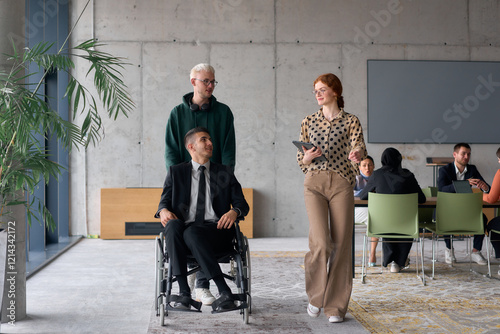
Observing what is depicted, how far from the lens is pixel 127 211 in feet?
25.3

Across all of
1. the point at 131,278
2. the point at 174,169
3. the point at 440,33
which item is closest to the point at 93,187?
the point at 131,278

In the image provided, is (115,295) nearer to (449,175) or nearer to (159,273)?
(159,273)

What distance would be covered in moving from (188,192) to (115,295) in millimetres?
1279

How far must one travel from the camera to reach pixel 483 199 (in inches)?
211

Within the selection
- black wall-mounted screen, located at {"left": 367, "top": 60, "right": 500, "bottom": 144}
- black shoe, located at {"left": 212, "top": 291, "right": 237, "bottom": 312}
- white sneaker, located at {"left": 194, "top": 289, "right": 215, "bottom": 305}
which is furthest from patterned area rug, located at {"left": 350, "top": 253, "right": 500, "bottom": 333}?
black wall-mounted screen, located at {"left": 367, "top": 60, "right": 500, "bottom": 144}

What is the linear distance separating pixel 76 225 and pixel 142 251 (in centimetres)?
190

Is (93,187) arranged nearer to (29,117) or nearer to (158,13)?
(158,13)

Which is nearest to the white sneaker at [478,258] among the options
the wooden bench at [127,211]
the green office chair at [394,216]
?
the green office chair at [394,216]

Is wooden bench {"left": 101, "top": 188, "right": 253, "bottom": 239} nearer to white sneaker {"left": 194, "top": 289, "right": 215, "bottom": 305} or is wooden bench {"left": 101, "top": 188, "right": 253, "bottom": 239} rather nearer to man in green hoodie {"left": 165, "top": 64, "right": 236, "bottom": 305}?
man in green hoodie {"left": 165, "top": 64, "right": 236, "bottom": 305}

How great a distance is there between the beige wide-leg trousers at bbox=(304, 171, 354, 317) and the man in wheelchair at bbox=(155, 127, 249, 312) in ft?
1.64

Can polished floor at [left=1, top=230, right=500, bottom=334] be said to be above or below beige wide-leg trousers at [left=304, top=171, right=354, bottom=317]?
below

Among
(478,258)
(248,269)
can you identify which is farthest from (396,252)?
(248,269)

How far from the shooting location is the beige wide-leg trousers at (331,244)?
3590 millimetres

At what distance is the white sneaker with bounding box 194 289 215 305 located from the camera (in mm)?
3812
